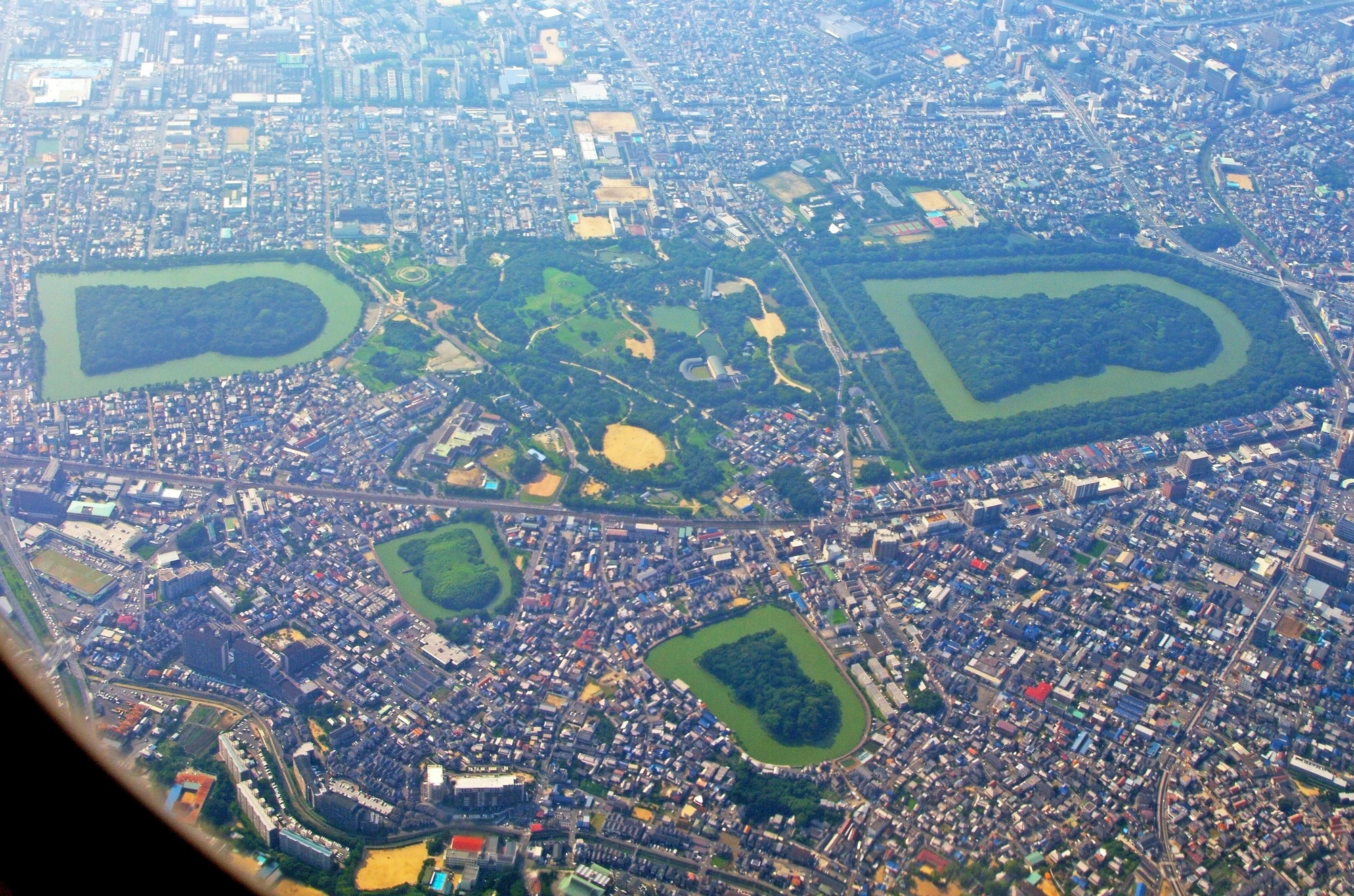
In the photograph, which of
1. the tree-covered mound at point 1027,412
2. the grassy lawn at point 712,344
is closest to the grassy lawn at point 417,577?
the grassy lawn at point 712,344

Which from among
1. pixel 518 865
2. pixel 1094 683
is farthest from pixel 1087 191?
pixel 518 865

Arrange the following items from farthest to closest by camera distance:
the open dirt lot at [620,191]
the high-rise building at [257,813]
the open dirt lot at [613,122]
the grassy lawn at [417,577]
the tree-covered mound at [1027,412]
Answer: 1. the open dirt lot at [613,122]
2. the open dirt lot at [620,191]
3. the tree-covered mound at [1027,412]
4. the grassy lawn at [417,577]
5. the high-rise building at [257,813]

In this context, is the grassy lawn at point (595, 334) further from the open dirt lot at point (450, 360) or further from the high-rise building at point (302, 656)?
the high-rise building at point (302, 656)

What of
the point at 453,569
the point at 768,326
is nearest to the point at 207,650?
the point at 453,569

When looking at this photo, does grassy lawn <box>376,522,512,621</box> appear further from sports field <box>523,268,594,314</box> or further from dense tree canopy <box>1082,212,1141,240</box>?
dense tree canopy <box>1082,212,1141,240</box>

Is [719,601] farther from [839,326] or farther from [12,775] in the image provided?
[12,775]
